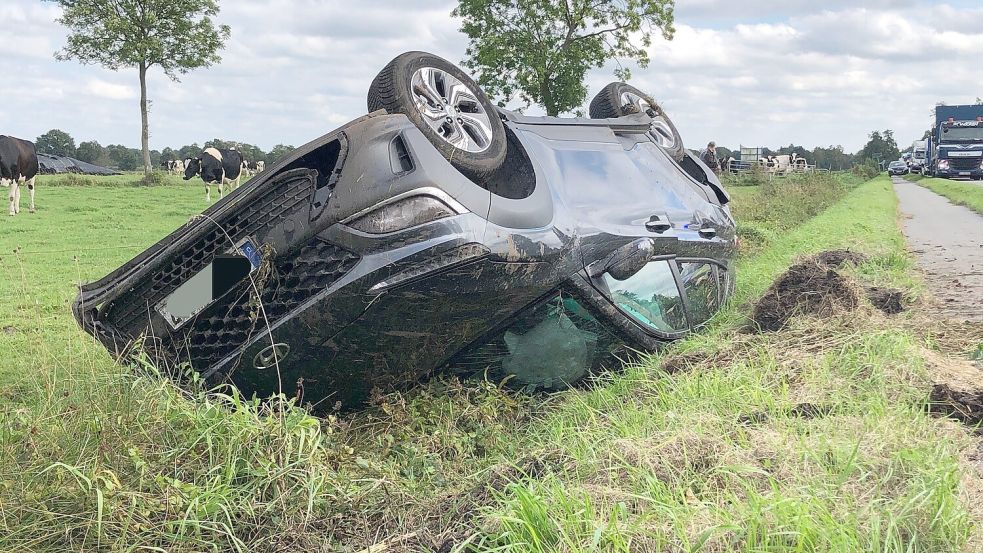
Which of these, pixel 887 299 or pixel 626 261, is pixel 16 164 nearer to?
pixel 626 261

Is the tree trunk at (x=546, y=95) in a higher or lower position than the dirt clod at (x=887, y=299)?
higher

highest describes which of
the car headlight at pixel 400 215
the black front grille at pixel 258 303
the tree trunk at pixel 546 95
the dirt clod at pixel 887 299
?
the tree trunk at pixel 546 95

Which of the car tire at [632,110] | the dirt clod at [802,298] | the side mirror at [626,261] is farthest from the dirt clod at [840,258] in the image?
the side mirror at [626,261]

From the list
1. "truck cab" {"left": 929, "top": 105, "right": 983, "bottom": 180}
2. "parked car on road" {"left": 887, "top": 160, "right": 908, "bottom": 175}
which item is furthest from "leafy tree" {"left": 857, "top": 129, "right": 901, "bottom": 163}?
"truck cab" {"left": 929, "top": 105, "right": 983, "bottom": 180}

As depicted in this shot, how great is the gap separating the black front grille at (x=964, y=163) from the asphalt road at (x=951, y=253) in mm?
24924

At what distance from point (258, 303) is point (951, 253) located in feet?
31.6

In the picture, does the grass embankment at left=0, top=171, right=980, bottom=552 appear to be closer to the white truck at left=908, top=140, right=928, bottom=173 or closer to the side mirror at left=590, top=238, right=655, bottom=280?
the side mirror at left=590, top=238, right=655, bottom=280

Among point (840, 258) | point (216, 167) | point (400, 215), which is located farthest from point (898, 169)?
point (400, 215)

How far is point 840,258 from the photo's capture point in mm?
7969

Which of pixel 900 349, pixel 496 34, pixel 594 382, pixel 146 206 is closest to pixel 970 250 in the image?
pixel 900 349

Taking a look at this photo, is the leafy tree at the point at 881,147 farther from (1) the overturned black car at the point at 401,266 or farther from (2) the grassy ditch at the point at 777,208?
(1) the overturned black car at the point at 401,266

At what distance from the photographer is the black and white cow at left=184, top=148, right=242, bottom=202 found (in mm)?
27844

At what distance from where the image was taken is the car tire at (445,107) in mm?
3773

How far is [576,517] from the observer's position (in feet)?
7.41
